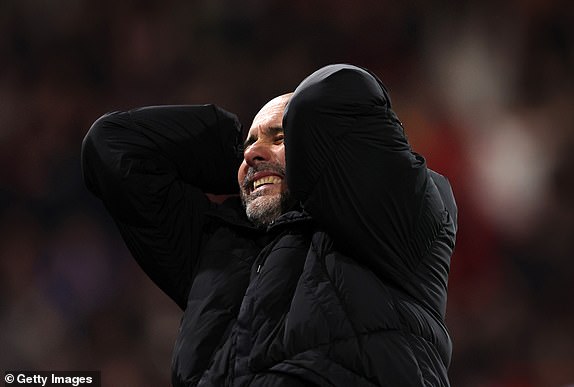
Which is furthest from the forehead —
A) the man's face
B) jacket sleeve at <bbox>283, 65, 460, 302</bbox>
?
jacket sleeve at <bbox>283, 65, 460, 302</bbox>

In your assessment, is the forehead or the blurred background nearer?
the forehead

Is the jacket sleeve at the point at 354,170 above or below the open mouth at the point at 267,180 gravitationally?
above

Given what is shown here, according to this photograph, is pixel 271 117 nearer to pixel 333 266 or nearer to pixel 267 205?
pixel 267 205

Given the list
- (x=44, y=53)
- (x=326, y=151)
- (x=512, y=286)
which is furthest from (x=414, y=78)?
(x=326, y=151)

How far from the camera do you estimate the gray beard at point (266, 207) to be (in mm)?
1018

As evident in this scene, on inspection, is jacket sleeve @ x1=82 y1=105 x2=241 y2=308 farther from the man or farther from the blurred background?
the blurred background

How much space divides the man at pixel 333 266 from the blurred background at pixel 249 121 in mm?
886

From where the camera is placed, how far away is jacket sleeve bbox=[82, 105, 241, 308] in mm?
1066

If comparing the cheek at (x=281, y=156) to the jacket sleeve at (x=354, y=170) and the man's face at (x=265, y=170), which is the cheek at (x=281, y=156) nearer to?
the man's face at (x=265, y=170)

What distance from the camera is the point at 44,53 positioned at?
2.03m

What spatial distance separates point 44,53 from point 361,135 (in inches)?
53.7

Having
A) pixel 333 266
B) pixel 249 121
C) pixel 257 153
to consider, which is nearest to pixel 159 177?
pixel 257 153

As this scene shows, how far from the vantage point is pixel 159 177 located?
42.6 inches

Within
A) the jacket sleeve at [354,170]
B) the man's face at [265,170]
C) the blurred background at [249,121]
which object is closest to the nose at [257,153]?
the man's face at [265,170]
